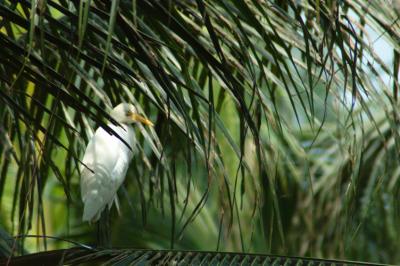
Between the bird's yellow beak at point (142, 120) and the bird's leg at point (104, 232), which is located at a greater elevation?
the bird's yellow beak at point (142, 120)

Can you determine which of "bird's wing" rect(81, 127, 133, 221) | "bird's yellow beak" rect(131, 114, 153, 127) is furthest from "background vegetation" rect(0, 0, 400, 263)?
"bird's wing" rect(81, 127, 133, 221)

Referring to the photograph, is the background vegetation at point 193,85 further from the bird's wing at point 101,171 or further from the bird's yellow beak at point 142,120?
the bird's wing at point 101,171

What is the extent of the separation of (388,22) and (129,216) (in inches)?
271

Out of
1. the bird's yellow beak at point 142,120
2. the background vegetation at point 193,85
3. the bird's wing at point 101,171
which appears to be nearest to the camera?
the background vegetation at point 193,85

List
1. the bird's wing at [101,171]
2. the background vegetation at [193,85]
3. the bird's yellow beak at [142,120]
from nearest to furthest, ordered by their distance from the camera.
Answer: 1. the background vegetation at [193,85]
2. the bird's yellow beak at [142,120]
3. the bird's wing at [101,171]

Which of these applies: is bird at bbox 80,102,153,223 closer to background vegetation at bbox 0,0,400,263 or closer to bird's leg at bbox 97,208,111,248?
background vegetation at bbox 0,0,400,263

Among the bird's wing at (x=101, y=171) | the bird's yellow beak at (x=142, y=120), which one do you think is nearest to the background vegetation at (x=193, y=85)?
the bird's yellow beak at (x=142, y=120)

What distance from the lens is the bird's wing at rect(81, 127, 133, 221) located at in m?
2.79

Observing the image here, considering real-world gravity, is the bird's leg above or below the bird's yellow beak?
below

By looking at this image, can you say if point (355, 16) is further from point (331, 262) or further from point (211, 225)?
point (211, 225)

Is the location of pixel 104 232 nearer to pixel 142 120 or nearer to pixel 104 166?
pixel 142 120

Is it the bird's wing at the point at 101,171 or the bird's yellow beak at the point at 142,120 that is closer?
the bird's yellow beak at the point at 142,120

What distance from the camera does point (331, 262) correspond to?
145 centimetres

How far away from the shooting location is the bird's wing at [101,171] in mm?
2787
